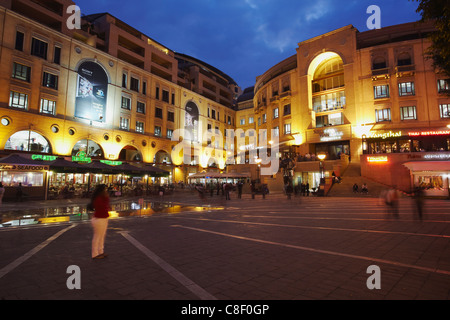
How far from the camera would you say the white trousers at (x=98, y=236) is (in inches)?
217

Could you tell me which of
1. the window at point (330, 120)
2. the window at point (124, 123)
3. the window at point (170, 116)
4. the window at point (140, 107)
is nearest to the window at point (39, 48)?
the window at point (124, 123)

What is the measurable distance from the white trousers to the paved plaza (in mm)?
262

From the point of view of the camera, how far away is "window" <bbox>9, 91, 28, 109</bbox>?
83.7ft

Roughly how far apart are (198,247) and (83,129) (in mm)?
30678

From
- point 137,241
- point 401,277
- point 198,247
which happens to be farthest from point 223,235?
point 401,277

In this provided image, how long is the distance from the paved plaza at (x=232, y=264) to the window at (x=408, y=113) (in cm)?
2757

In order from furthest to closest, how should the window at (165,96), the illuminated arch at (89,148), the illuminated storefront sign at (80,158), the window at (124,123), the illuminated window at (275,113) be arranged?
the window at (165,96), the illuminated window at (275,113), the window at (124,123), the illuminated arch at (89,148), the illuminated storefront sign at (80,158)

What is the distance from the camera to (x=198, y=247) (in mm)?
6469

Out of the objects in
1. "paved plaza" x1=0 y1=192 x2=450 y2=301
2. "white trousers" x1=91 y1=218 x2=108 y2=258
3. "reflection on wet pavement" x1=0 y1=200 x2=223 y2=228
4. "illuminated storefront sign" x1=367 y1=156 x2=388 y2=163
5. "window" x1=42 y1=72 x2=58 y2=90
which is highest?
"window" x1=42 y1=72 x2=58 y2=90

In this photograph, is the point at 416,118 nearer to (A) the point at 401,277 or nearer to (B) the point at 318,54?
(B) the point at 318,54

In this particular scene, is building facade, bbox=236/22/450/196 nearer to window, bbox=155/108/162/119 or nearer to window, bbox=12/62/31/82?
window, bbox=155/108/162/119

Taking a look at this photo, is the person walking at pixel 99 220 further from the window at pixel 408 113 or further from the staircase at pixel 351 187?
the window at pixel 408 113

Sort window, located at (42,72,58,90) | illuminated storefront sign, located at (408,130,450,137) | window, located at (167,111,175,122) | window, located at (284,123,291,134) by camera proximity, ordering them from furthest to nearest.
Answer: window, located at (167,111,175,122), window, located at (284,123,291,134), illuminated storefront sign, located at (408,130,450,137), window, located at (42,72,58,90)

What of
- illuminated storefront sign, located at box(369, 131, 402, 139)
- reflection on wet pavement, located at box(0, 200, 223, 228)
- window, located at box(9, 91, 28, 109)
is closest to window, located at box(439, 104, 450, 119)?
illuminated storefront sign, located at box(369, 131, 402, 139)
